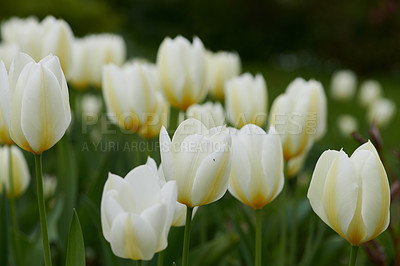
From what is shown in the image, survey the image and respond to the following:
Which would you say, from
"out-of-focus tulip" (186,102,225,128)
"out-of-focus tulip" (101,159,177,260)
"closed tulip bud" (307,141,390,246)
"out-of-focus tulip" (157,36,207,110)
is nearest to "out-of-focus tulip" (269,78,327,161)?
"out-of-focus tulip" (186,102,225,128)

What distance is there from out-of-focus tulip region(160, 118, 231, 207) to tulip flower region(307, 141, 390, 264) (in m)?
0.19

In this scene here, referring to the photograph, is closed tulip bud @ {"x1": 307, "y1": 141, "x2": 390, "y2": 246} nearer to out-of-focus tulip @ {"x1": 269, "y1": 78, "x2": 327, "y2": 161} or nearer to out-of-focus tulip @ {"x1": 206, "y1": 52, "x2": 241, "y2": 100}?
out-of-focus tulip @ {"x1": 269, "y1": 78, "x2": 327, "y2": 161}

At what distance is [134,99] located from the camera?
5.52 ft

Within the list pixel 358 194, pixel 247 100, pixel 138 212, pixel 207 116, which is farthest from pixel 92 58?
pixel 358 194

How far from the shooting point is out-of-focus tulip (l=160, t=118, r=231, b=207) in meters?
0.94

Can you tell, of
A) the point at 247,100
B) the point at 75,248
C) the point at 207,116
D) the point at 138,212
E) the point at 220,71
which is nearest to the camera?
the point at 138,212

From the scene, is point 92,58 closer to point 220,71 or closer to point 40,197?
point 220,71

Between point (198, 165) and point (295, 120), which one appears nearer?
point (198, 165)

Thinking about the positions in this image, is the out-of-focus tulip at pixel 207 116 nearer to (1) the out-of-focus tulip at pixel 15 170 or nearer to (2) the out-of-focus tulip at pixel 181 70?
(2) the out-of-focus tulip at pixel 181 70

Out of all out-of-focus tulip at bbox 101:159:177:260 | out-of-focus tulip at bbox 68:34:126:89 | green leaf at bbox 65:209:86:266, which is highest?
out-of-focus tulip at bbox 68:34:126:89

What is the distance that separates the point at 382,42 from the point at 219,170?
14.7 meters

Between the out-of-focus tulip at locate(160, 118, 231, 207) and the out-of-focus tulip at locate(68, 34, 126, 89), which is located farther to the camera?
the out-of-focus tulip at locate(68, 34, 126, 89)

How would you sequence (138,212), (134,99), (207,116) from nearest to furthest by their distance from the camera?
Answer: (138,212) < (207,116) < (134,99)

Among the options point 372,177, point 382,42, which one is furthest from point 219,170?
point 382,42
